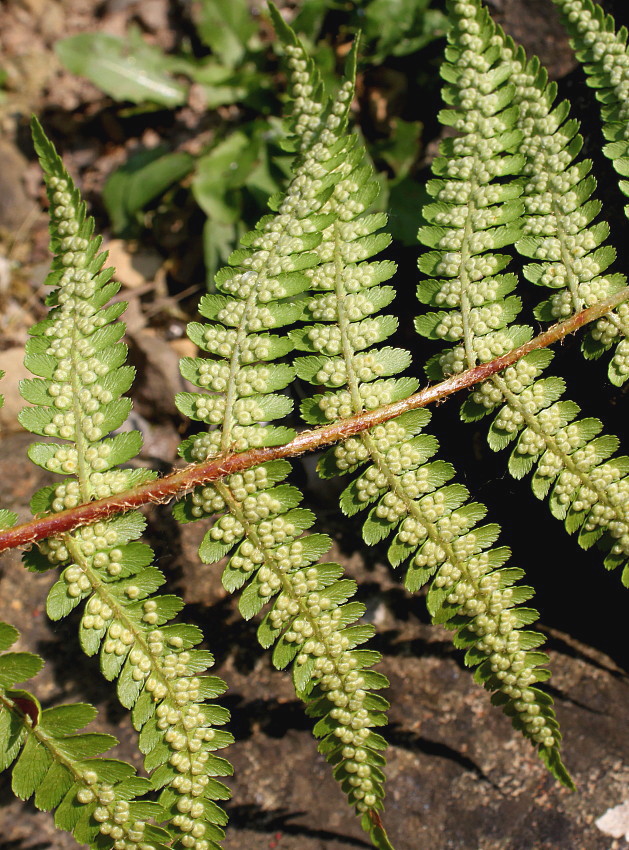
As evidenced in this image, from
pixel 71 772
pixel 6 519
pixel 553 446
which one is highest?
pixel 553 446

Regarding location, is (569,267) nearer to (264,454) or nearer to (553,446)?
(553,446)

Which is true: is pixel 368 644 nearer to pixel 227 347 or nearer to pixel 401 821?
pixel 401 821

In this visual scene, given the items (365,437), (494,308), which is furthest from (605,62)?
(365,437)

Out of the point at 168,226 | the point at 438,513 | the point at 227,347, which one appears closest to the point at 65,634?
the point at 227,347

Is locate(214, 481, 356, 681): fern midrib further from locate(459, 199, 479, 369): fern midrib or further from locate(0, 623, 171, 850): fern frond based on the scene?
locate(459, 199, 479, 369): fern midrib

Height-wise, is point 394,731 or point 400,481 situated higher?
→ point 400,481

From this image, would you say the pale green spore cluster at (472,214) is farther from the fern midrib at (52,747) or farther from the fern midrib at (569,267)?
the fern midrib at (52,747)

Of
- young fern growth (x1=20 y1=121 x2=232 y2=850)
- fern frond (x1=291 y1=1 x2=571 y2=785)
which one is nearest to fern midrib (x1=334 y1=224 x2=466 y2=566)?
fern frond (x1=291 y1=1 x2=571 y2=785)
